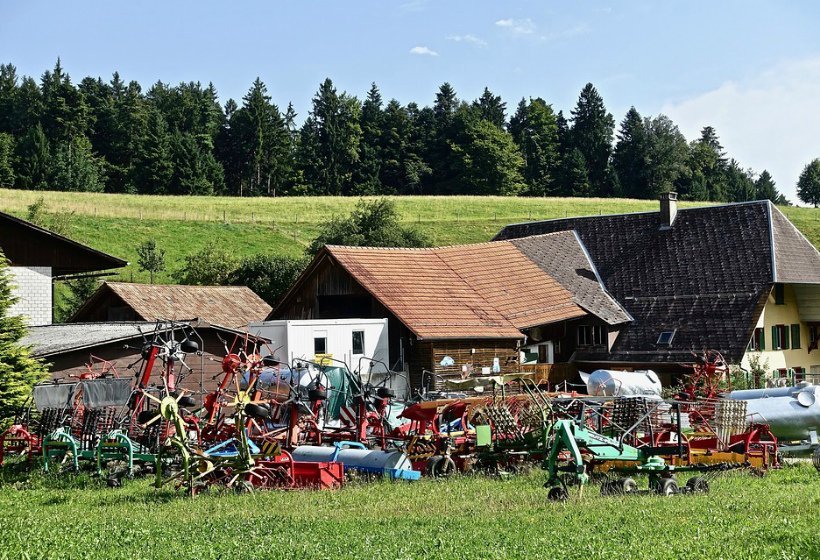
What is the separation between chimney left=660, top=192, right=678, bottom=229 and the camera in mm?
46000

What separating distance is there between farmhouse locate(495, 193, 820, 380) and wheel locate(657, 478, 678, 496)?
75.8 ft

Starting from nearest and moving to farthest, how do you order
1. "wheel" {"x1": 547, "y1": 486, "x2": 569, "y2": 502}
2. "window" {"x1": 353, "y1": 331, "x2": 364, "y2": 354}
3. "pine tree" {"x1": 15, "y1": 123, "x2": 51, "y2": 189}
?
"wheel" {"x1": 547, "y1": 486, "x2": 569, "y2": 502}, "window" {"x1": 353, "y1": 331, "x2": 364, "y2": 354}, "pine tree" {"x1": 15, "y1": 123, "x2": 51, "y2": 189}

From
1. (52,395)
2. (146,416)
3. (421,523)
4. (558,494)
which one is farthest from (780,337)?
(421,523)

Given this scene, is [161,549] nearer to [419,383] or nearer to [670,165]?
[419,383]

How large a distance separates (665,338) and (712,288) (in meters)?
3.09

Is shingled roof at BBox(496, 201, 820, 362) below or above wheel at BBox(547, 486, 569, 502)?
above

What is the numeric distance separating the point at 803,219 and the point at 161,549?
90.7 m

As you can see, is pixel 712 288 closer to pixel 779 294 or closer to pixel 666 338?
pixel 779 294

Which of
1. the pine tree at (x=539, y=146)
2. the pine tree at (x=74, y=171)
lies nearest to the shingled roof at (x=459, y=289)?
the pine tree at (x=74, y=171)

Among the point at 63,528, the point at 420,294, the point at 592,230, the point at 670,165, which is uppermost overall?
the point at 670,165

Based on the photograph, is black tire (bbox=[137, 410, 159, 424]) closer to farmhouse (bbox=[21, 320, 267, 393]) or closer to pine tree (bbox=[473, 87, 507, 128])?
farmhouse (bbox=[21, 320, 267, 393])

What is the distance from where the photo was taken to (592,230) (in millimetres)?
48750

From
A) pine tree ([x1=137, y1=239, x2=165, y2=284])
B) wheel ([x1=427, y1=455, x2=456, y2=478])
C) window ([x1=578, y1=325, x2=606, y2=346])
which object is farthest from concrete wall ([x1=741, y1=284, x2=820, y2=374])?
pine tree ([x1=137, y1=239, x2=165, y2=284])

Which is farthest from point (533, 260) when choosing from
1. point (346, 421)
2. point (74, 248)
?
point (346, 421)
